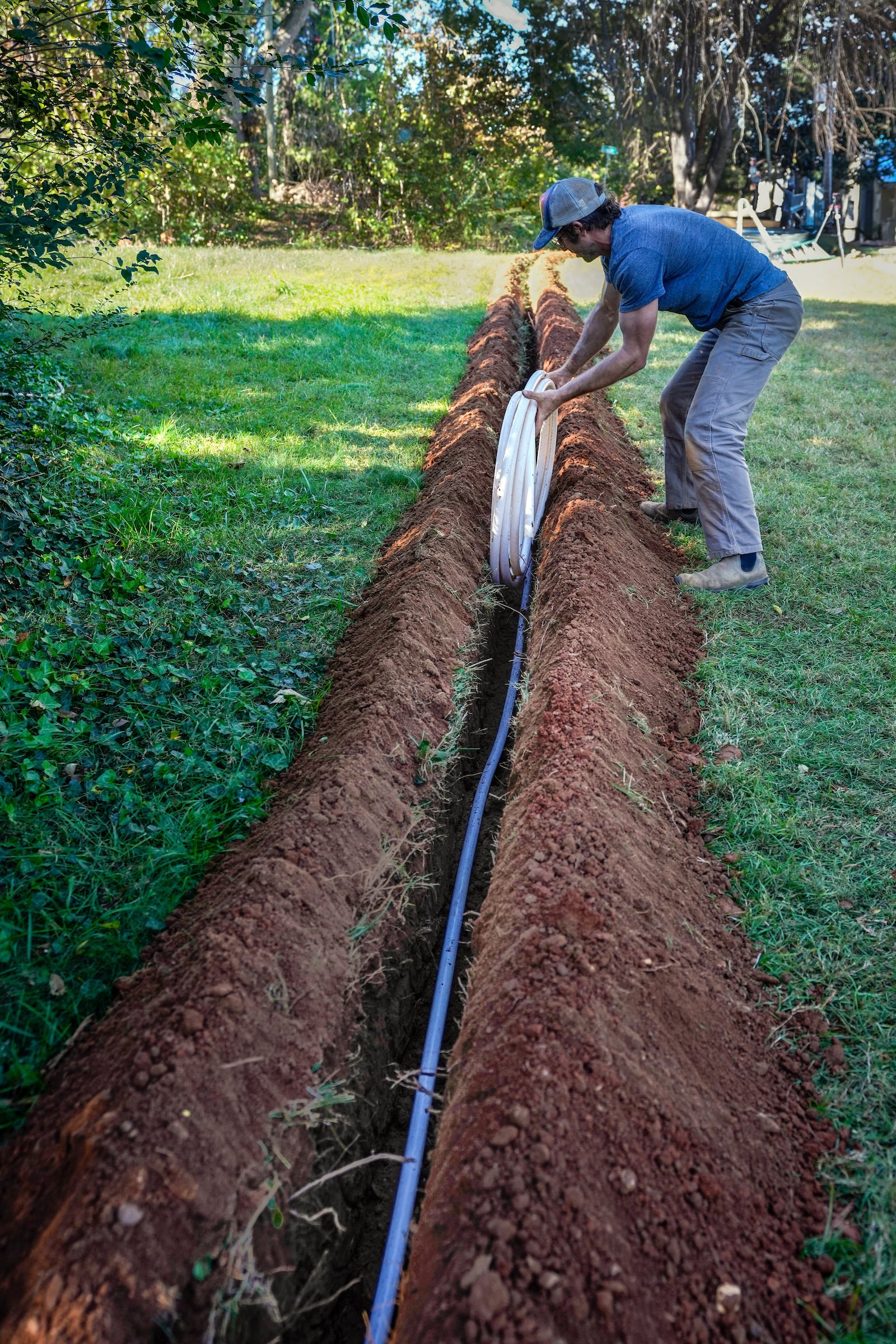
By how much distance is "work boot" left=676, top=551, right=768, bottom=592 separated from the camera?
398 centimetres

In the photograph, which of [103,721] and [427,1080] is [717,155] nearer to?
[103,721]

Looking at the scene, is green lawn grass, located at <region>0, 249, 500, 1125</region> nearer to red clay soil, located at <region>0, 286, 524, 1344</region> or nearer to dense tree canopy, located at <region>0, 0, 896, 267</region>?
red clay soil, located at <region>0, 286, 524, 1344</region>

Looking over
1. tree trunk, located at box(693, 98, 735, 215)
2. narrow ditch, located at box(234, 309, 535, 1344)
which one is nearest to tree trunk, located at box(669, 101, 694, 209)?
tree trunk, located at box(693, 98, 735, 215)

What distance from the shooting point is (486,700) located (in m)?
3.80

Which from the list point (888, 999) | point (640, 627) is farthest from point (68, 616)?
point (888, 999)

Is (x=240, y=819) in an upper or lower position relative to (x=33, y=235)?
lower

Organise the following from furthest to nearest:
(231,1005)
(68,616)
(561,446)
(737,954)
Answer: (561,446)
(68,616)
(737,954)
(231,1005)

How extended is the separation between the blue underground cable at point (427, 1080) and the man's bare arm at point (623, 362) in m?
1.49

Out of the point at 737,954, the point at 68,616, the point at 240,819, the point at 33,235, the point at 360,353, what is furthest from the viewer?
the point at 360,353

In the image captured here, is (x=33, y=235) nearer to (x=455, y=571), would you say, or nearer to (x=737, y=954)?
(x=455, y=571)

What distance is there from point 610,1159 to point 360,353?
7.66 m

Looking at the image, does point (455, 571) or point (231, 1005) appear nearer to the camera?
point (231, 1005)

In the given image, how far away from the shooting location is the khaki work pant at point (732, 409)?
12.4 ft

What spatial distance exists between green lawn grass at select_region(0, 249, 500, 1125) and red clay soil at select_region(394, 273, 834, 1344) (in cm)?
97
